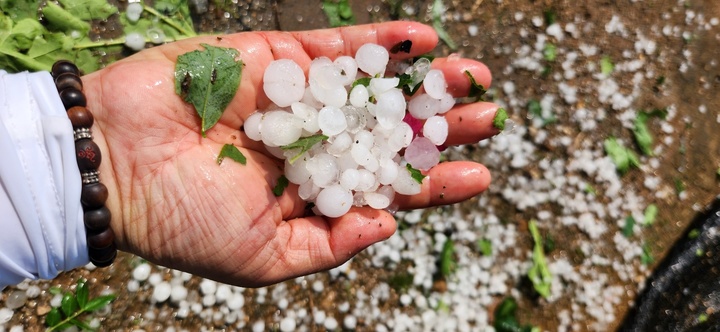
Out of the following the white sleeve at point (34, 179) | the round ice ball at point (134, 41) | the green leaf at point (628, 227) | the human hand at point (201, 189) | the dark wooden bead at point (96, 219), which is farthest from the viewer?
the green leaf at point (628, 227)

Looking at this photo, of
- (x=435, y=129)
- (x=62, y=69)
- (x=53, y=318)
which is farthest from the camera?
(x=53, y=318)

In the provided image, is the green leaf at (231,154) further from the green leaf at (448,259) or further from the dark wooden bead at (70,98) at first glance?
the green leaf at (448,259)

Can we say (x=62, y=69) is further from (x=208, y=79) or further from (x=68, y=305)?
(x=68, y=305)

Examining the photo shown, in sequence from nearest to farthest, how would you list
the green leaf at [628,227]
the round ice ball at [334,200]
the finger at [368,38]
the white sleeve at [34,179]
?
1. the white sleeve at [34,179]
2. the round ice ball at [334,200]
3. the finger at [368,38]
4. the green leaf at [628,227]

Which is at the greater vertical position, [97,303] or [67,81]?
[67,81]

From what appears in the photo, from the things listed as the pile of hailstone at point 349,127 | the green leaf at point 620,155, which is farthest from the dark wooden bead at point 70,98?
the green leaf at point 620,155

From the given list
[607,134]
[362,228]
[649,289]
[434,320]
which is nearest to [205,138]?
[362,228]

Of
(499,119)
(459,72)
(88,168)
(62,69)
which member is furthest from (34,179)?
(499,119)
